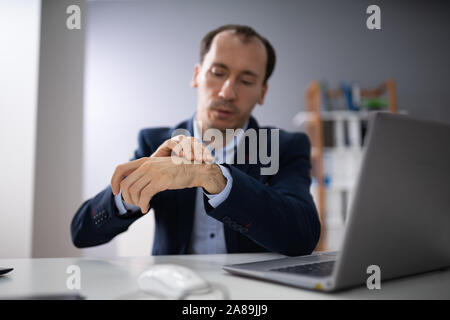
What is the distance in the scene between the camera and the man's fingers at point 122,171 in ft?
2.48

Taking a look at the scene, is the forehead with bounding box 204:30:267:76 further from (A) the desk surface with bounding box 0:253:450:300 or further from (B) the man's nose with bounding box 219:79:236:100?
(A) the desk surface with bounding box 0:253:450:300

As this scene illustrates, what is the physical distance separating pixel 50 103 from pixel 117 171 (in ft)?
3.15

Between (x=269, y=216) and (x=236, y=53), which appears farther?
(x=236, y=53)

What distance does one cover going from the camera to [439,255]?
58cm

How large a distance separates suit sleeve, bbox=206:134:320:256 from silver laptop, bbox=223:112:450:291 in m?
0.22

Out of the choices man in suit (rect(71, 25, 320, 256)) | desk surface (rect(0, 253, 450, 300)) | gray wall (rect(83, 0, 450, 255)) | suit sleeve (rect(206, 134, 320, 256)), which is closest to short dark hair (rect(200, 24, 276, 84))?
man in suit (rect(71, 25, 320, 256))

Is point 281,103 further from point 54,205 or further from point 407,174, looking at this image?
point 407,174

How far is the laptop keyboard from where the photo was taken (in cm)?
51

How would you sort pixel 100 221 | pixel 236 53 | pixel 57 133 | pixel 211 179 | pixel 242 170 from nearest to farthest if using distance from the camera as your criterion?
1. pixel 211 179
2. pixel 100 221
3. pixel 242 170
4. pixel 236 53
5. pixel 57 133

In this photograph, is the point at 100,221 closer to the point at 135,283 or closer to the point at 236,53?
the point at 135,283

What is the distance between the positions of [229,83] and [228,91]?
0.03 meters

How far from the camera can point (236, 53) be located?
4.00 feet

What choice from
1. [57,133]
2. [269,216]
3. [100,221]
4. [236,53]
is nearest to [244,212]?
[269,216]

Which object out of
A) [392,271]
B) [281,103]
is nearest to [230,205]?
[392,271]
